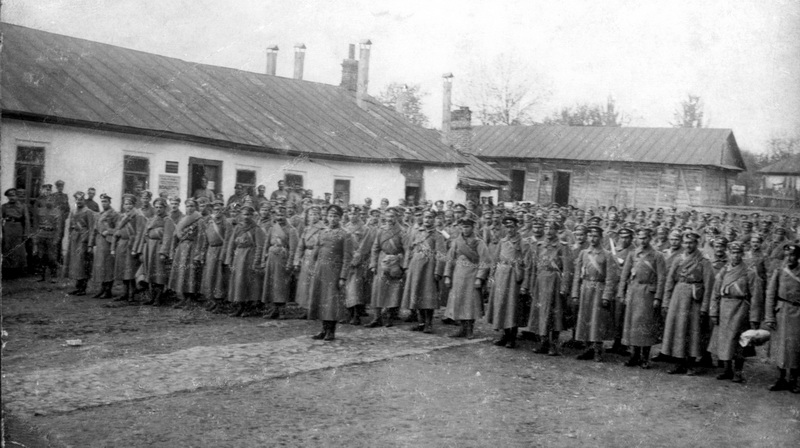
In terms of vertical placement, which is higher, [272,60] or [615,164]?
[272,60]

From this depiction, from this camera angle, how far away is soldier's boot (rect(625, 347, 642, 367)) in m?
9.25

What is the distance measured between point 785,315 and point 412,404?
176 inches

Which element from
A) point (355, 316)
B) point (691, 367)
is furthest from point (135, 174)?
point (691, 367)

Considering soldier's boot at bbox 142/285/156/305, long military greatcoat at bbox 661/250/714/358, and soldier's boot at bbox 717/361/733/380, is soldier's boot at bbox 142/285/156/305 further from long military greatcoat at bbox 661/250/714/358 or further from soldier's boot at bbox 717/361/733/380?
soldier's boot at bbox 717/361/733/380

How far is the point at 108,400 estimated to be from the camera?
631 centimetres

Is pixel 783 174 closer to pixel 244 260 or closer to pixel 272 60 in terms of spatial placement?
pixel 272 60

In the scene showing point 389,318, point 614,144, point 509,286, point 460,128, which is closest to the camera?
point 509,286

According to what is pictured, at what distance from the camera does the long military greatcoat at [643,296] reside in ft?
29.8

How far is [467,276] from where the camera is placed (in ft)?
34.5

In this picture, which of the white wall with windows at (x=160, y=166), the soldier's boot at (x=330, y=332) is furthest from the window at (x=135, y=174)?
the soldier's boot at (x=330, y=332)

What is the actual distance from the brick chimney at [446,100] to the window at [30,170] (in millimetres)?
17420

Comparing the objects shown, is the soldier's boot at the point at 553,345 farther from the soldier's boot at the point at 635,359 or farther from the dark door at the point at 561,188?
the dark door at the point at 561,188

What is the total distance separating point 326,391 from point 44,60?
566 inches

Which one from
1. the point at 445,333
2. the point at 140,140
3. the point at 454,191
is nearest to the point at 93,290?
the point at 140,140
